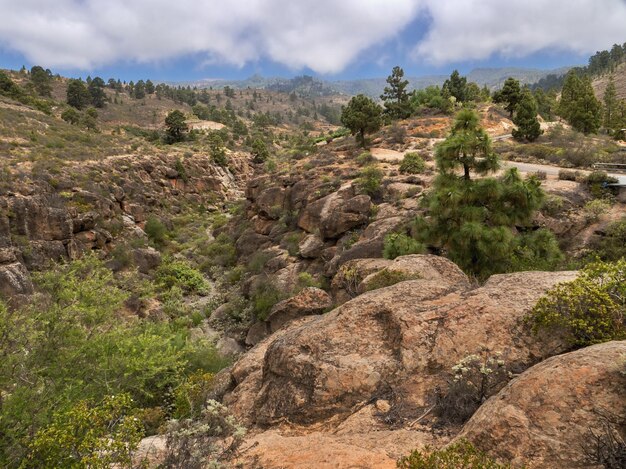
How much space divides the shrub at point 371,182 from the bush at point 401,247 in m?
10.00

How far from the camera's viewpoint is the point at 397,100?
50.7 m

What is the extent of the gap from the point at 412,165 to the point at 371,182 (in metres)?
4.75

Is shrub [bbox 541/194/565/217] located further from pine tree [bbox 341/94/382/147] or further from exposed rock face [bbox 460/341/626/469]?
pine tree [bbox 341/94/382/147]

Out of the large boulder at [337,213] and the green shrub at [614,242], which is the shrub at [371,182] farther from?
the green shrub at [614,242]

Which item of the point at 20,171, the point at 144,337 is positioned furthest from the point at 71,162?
the point at 144,337

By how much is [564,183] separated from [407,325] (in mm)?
19416

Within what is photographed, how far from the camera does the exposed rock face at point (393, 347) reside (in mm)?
6055

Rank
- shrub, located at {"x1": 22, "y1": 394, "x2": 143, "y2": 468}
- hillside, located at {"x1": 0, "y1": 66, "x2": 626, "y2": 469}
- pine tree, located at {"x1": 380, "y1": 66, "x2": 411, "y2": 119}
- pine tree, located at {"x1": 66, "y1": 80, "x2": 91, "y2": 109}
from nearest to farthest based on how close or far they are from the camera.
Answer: shrub, located at {"x1": 22, "y1": 394, "x2": 143, "y2": 468}, hillside, located at {"x1": 0, "y1": 66, "x2": 626, "y2": 469}, pine tree, located at {"x1": 380, "y1": 66, "x2": 411, "y2": 119}, pine tree, located at {"x1": 66, "y1": 80, "x2": 91, "y2": 109}

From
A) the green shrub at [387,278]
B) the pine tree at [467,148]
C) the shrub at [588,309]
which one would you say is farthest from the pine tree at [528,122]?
the shrub at [588,309]

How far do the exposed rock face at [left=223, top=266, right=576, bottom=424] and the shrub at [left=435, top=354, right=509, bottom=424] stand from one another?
394 millimetres

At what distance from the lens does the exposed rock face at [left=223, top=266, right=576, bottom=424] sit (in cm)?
605

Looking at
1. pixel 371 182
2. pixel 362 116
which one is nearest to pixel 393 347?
pixel 371 182

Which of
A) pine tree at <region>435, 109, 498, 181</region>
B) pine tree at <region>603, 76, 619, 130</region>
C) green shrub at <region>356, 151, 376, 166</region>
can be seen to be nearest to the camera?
A: pine tree at <region>435, 109, 498, 181</region>

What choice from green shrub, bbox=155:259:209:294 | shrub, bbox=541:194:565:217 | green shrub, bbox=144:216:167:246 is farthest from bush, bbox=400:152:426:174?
green shrub, bbox=144:216:167:246
